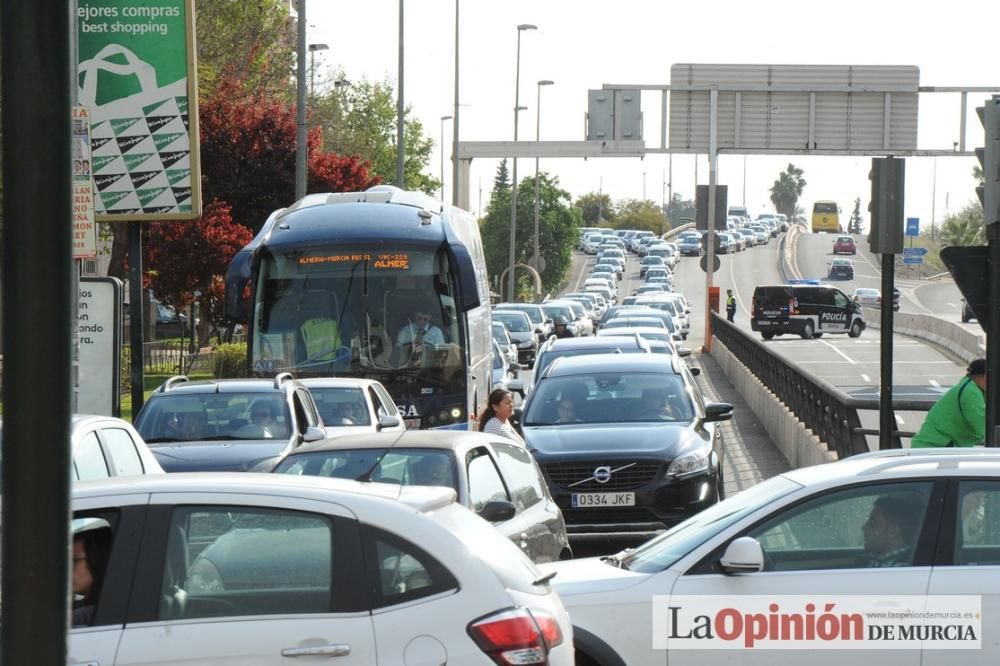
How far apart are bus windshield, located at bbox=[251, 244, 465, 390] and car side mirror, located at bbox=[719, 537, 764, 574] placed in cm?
1230

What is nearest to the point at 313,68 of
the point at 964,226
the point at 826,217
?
the point at 964,226

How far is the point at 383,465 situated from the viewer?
9.59 meters

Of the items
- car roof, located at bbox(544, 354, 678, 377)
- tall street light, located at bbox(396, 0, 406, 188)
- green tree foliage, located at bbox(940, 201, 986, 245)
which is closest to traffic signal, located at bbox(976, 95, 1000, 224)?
car roof, located at bbox(544, 354, 678, 377)

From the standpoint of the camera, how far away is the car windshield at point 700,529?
7.09 metres

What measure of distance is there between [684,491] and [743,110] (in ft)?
115

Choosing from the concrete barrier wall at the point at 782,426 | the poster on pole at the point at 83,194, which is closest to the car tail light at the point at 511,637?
the poster on pole at the point at 83,194

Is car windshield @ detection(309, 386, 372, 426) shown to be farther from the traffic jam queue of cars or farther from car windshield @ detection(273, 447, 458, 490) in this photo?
car windshield @ detection(273, 447, 458, 490)

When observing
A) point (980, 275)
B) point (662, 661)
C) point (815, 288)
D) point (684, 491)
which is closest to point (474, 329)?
point (684, 491)

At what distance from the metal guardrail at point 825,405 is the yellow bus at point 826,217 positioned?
122m

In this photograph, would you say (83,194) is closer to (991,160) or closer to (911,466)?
(991,160)

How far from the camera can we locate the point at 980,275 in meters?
9.64

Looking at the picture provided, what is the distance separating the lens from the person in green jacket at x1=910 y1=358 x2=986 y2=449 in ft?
35.3

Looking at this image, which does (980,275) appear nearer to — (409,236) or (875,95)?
(409,236)

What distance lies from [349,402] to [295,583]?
11.7 metres
